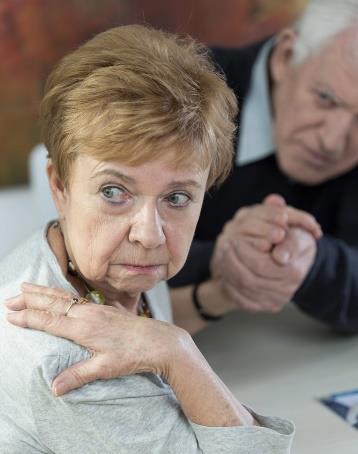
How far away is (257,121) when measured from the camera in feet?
5.76

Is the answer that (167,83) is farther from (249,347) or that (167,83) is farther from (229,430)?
(249,347)

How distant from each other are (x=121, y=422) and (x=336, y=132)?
2.98 feet

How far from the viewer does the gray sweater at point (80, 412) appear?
33.0 inches

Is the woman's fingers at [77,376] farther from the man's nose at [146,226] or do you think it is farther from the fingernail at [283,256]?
the fingernail at [283,256]

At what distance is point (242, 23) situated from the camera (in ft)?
8.05

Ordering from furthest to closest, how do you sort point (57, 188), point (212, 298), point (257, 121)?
point (257, 121), point (212, 298), point (57, 188)

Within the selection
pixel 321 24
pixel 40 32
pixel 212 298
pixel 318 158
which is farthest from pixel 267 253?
pixel 40 32

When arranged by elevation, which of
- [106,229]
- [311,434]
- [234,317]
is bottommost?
[234,317]

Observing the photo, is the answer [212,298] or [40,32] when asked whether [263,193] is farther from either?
[40,32]

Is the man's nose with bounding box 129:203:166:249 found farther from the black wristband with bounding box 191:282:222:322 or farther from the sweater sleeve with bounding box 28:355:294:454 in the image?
the black wristband with bounding box 191:282:222:322

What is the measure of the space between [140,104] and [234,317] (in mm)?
999

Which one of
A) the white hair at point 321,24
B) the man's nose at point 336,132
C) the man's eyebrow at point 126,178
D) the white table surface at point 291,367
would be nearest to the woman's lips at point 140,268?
the man's eyebrow at point 126,178

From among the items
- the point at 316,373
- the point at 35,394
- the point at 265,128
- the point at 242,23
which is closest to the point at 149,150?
the point at 35,394

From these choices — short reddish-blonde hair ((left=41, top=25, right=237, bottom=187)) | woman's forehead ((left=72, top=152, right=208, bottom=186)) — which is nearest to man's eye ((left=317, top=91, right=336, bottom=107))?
short reddish-blonde hair ((left=41, top=25, right=237, bottom=187))
